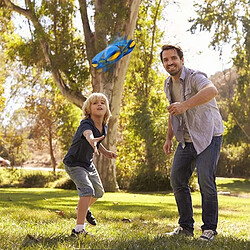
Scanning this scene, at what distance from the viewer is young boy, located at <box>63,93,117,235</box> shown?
4.20m

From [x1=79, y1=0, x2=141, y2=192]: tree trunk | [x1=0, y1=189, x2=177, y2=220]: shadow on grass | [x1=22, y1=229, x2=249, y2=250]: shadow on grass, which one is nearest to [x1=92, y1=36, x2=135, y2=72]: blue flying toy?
[x1=79, y1=0, x2=141, y2=192]: tree trunk

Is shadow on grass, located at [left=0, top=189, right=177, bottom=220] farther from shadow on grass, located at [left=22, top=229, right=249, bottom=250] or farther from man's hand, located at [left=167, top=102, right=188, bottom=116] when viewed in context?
man's hand, located at [left=167, top=102, right=188, bottom=116]

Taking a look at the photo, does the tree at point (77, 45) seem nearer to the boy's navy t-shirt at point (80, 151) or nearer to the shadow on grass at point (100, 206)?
the shadow on grass at point (100, 206)

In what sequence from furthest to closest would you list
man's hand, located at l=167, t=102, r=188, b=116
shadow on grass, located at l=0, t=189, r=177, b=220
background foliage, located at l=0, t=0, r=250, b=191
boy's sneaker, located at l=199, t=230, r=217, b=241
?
background foliage, located at l=0, t=0, r=250, b=191, shadow on grass, located at l=0, t=189, r=177, b=220, boy's sneaker, located at l=199, t=230, r=217, b=241, man's hand, located at l=167, t=102, r=188, b=116

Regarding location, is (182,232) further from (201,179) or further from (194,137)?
(194,137)

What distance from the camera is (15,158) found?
21.7 metres

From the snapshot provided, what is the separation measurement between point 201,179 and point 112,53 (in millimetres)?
8164

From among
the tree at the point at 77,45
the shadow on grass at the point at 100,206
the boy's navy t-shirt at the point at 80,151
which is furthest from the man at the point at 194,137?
the tree at the point at 77,45

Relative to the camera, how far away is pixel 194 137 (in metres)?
4.32

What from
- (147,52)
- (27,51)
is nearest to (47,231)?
(27,51)

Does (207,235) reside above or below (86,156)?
below

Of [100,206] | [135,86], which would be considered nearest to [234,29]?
[135,86]

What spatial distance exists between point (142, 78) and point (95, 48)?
202 inches

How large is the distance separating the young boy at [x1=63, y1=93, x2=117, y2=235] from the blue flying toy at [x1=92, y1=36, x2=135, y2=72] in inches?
250
